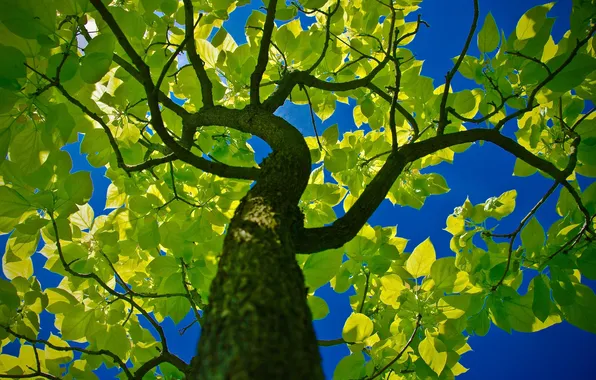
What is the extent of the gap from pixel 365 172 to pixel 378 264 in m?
0.70

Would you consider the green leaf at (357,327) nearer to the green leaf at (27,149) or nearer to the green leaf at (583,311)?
the green leaf at (583,311)

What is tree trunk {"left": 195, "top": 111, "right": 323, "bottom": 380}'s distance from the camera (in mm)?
504

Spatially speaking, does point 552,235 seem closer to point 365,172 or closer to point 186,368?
point 365,172

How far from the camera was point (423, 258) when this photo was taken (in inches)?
63.4

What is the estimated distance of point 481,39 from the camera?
165cm

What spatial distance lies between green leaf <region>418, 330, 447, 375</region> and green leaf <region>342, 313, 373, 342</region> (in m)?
0.26

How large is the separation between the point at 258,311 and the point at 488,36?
5.34 ft

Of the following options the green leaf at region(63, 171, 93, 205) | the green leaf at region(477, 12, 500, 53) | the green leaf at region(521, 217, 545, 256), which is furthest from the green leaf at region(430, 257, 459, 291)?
the green leaf at region(63, 171, 93, 205)

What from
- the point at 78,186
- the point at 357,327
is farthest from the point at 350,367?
the point at 78,186

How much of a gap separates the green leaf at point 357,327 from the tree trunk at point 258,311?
0.79 m

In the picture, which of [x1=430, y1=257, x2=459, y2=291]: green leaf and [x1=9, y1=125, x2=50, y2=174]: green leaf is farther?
[x1=430, y1=257, x2=459, y2=291]: green leaf

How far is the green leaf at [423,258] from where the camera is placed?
1.61 m

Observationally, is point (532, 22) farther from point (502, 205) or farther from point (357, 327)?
point (357, 327)

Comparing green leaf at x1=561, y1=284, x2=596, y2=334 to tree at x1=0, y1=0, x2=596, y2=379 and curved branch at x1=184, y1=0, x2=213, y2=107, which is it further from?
curved branch at x1=184, y1=0, x2=213, y2=107
